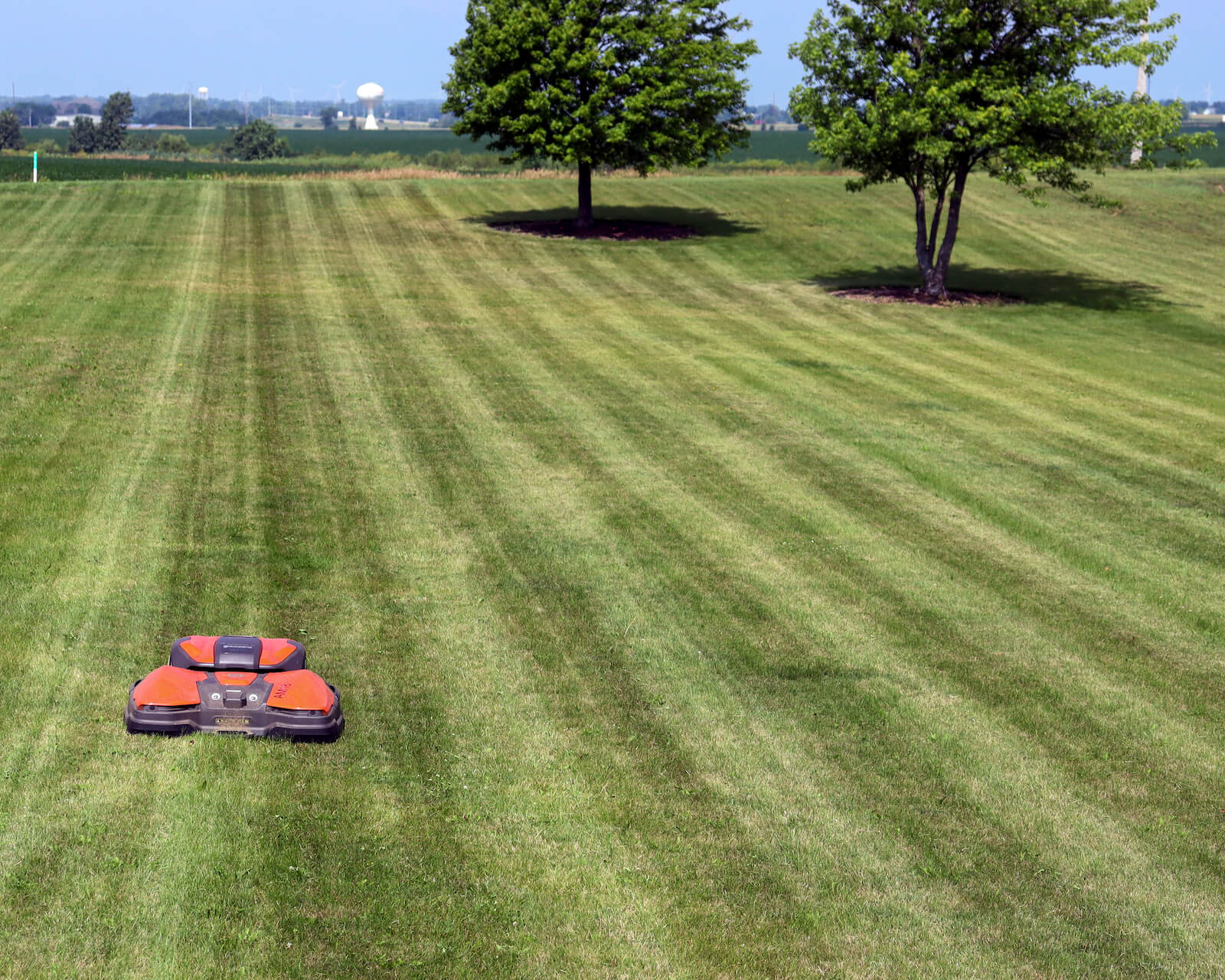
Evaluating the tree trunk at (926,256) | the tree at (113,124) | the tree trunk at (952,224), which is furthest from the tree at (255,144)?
the tree trunk at (952,224)

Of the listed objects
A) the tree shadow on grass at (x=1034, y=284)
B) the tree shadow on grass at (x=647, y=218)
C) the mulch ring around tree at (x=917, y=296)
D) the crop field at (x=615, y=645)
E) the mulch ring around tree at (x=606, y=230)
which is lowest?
the crop field at (x=615, y=645)

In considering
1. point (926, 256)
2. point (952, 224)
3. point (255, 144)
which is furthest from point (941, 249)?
point (255, 144)

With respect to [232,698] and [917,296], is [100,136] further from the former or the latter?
[232,698]

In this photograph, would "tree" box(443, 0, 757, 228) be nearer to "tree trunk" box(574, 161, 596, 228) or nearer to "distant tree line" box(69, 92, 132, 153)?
"tree trunk" box(574, 161, 596, 228)

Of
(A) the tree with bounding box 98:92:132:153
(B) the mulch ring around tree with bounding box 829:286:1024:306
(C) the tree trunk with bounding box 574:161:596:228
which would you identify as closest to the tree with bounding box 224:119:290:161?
(A) the tree with bounding box 98:92:132:153

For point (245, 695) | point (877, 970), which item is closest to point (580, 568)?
point (245, 695)

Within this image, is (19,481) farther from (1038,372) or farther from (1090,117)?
(1090,117)

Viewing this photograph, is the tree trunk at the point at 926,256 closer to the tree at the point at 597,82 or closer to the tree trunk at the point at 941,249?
the tree trunk at the point at 941,249
